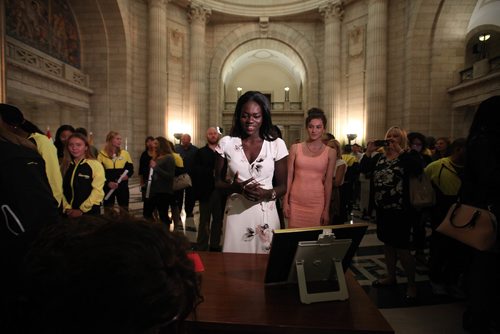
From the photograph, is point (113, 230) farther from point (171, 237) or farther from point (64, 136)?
point (64, 136)

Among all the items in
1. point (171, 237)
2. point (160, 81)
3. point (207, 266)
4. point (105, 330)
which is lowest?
point (207, 266)

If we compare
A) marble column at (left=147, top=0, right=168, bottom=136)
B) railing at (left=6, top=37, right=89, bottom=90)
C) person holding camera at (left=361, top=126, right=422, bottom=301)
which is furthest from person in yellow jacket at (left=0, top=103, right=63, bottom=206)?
marble column at (left=147, top=0, right=168, bottom=136)

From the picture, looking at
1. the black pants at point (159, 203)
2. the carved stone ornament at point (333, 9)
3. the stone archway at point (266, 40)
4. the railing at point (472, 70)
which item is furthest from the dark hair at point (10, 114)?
the carved stone ornament at point (333, 9)

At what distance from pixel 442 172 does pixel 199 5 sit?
16.4 meters

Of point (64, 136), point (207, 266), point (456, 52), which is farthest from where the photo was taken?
point (456, 52)

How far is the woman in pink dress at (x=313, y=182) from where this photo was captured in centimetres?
309

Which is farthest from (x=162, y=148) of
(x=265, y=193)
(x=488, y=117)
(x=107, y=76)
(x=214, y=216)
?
(x=107, y=76)

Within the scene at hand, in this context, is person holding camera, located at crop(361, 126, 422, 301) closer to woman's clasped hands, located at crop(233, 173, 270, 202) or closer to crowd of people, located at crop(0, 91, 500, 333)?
crowd of people, located at crop(0, 91, 500, 333)

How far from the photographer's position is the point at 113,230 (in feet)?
1.82

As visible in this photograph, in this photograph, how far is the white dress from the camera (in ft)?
7.43

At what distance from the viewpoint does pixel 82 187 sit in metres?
3.49

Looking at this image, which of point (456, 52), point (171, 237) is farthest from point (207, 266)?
point (456, 52)

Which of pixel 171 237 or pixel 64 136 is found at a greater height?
pixel 64 136

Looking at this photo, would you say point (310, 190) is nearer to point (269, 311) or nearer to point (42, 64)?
point (269, 311)
